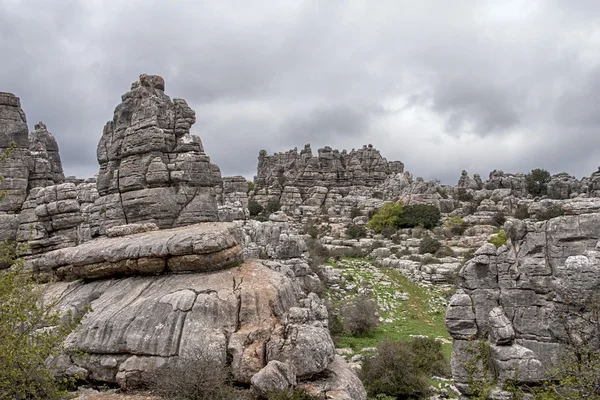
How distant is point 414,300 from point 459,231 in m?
22.9

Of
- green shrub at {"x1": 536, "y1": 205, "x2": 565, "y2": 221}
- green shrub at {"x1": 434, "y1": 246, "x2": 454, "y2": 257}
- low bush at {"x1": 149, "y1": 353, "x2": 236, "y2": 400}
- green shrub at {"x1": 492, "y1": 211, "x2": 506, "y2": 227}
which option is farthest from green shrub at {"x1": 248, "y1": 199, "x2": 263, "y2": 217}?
low bush at {"x1": 149, "y1": 353, "x2": 236, "y2": 400}

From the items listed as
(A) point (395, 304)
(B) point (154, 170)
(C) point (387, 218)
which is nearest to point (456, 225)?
(C) point (387, 218)

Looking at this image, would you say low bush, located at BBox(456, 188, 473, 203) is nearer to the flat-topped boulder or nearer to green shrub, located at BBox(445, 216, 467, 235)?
green shrub, located at BBox(445, 216, 467, 235)

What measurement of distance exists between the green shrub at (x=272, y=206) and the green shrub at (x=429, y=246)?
104 ft

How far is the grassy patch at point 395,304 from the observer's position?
80.4 ft

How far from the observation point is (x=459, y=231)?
51719 millimetres

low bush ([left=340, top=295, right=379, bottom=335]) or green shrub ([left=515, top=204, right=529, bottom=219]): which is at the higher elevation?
green shrub ([left=515, top=204, right=529, bottom=219])

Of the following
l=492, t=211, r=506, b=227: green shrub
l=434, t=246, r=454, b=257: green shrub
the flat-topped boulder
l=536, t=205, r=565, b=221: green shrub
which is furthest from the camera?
l=492, t=211, r=506, b=227: green shrub

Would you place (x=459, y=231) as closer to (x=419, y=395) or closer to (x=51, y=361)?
(x=419, y=395)

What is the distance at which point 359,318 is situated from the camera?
2519 cm

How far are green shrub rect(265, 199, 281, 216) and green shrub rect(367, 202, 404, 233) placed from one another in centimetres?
1999

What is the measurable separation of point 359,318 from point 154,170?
540 inches

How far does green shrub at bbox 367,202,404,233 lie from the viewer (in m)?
56.9

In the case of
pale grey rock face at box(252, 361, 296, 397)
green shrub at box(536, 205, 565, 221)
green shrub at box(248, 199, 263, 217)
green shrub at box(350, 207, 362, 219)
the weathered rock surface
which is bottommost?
pale grey rock face at box(252, 361, 296, 397)
